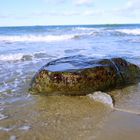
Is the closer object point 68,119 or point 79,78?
point 68,119

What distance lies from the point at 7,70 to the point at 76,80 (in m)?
3.19

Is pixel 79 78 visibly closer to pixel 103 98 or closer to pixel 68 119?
pixel 103 98

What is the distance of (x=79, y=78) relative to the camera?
5.64 m

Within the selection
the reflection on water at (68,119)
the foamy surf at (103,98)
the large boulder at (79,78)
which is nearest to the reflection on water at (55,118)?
the reflection on water at (68,119)

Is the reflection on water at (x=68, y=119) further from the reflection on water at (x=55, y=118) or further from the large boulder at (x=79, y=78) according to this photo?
the large boulder at (x=79, y=78)

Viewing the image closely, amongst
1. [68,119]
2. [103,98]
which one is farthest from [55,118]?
[103,98]

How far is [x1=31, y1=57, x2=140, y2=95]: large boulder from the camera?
5.65 metres

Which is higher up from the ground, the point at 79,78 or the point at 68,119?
the point at 79,78

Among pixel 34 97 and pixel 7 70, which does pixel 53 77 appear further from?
pixel 7 70

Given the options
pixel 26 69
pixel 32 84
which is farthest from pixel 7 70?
pixel 32 84

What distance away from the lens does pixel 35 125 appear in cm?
421

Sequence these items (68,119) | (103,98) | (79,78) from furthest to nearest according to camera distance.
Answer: (79,78)
(103,98)
(68,119)

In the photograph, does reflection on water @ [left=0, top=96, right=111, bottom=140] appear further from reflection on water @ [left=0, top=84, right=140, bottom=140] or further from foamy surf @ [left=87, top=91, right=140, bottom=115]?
foamy surf @ [left=87, top=91, right=140, bottom=115]

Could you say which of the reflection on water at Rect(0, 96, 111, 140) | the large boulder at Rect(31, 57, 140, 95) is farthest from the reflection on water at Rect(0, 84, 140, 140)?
the large boulder at Rect(31, 57, 140, 95)
